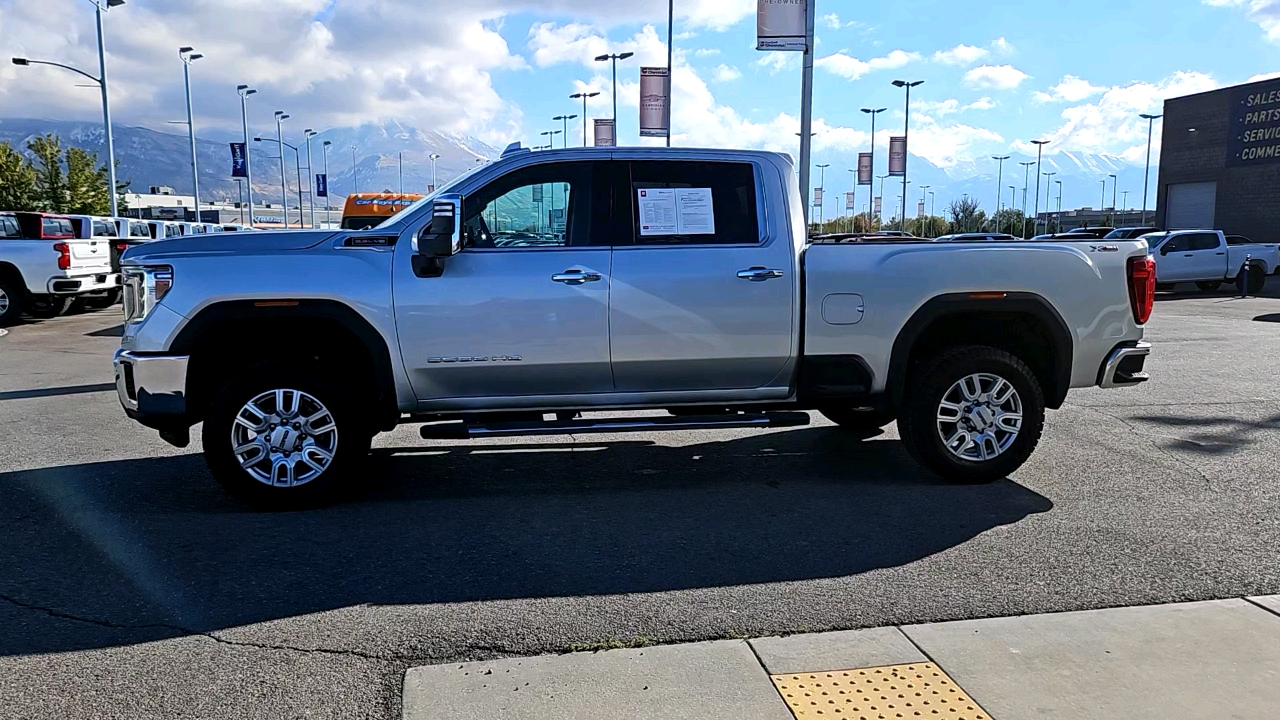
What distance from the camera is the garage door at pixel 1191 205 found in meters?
42.2

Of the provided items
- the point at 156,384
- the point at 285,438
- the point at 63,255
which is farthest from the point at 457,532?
the point at 63,255

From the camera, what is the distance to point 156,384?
5254mm

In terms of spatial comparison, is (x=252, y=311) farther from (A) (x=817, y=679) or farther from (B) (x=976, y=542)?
(B) (x=976, y=542)

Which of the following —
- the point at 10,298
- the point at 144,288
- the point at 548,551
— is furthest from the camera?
the point at 10,298

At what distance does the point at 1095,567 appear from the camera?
4477mm

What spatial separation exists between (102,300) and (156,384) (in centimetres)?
1665

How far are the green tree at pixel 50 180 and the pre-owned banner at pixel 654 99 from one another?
96.0 ft

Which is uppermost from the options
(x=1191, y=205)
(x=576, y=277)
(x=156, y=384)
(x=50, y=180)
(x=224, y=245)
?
(x=50, y=180)

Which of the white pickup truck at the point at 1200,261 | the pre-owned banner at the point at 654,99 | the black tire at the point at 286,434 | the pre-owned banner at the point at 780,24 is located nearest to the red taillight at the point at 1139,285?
the black tire at the point at 286,434

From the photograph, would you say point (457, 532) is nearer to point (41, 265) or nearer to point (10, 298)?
point (41, 265)

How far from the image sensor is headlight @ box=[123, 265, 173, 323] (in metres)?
5.26

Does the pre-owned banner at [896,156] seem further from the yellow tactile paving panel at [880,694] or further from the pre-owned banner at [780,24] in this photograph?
the yellow tactile paving panel at [880,694]

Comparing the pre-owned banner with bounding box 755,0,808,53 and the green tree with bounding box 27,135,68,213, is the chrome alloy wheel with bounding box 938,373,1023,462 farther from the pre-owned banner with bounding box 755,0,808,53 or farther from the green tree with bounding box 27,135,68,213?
the green tree with bounding box 27,135,68,213

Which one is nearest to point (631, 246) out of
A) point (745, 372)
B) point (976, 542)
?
point (745, 372)
